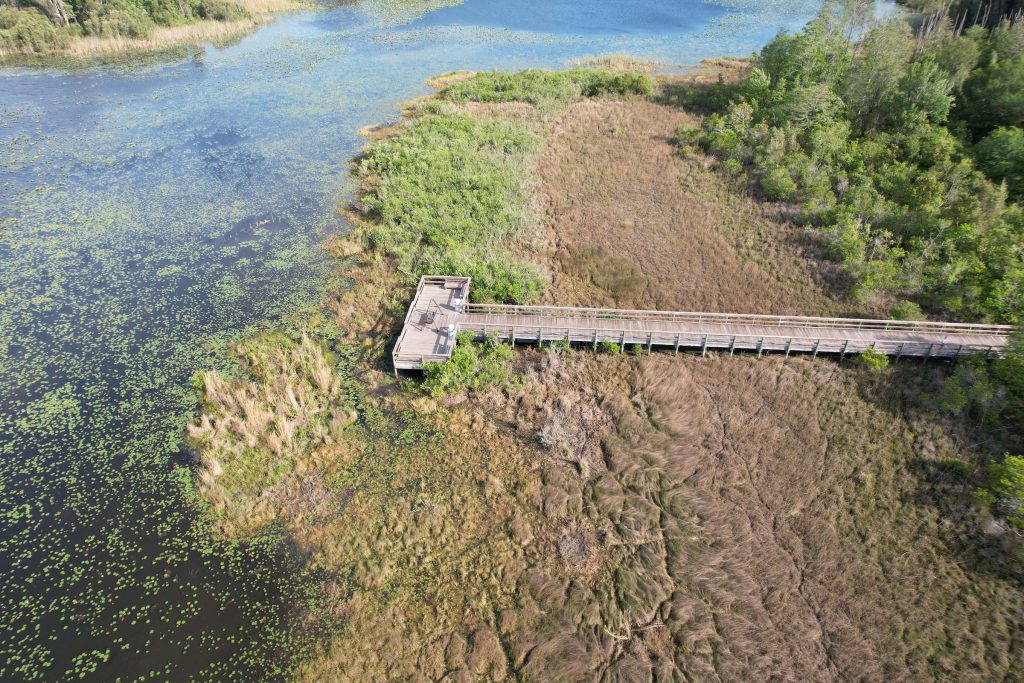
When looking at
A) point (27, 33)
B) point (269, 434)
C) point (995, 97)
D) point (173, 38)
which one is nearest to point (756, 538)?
point (269, 434)

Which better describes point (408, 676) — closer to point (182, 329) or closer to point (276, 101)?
point (182, 329)

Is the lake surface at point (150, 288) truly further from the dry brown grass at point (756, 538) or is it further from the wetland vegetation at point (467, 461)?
the dry brown grass at point (756, 538)

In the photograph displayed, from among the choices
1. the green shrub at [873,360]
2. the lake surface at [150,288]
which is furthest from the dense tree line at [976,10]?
the green shrub at [873,360]

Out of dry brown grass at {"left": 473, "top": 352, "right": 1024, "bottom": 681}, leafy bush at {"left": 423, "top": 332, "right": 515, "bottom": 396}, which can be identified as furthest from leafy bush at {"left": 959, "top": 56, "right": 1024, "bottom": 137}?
leafy bush at {"left": 423, "top": 332, "right": 515, "bottom": 396}

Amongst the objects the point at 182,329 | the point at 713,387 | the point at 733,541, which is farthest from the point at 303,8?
the point at 733,541

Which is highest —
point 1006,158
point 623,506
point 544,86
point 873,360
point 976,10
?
point 976,10

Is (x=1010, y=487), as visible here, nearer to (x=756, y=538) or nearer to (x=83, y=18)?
(x=756, y=538)

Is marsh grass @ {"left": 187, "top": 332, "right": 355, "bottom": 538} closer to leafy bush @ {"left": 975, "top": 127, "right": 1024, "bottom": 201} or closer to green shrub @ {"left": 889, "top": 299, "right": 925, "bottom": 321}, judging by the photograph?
green shrub @ {"left": 889, "top": 299, "right": 925, "bottom": 321}
